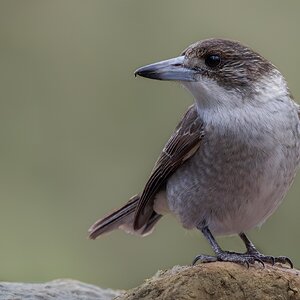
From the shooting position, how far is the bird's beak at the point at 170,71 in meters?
7.57

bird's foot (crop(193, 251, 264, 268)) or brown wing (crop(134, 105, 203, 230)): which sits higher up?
brown wing (crop(134, 105, 203, 230))

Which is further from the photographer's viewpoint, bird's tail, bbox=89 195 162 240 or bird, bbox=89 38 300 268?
bird's tail, bbox=89 195 162 240

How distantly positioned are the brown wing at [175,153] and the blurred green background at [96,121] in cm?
225

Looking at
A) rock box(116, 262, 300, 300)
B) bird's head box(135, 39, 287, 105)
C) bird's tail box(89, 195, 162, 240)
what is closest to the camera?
rock box(116, 262, 300, 300)

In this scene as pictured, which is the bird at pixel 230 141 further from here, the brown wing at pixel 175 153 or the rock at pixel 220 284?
the rock at pixel 220 284

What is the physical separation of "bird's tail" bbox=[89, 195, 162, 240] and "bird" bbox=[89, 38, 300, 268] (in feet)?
2.32

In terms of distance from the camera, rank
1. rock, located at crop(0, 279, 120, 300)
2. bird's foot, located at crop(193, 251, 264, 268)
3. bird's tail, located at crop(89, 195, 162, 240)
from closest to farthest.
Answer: bird's foot, located at crop(193, 251, 264, 268) → rock, located at crop(0, 279, 120, 300) → bird's tail, located at crop(89, 195, 162, 240)

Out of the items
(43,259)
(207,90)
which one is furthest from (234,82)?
(43,259)

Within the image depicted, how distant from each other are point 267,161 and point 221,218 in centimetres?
48

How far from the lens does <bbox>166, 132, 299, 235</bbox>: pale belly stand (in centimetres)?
745

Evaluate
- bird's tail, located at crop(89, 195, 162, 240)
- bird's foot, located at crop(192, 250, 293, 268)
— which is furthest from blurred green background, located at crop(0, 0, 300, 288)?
bird's foot, located at crop(192, 250, 293, 268)

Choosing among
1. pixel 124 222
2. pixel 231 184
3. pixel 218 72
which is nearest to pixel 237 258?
pixel 231 184

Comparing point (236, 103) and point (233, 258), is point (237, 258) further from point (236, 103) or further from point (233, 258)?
point (236, 103)

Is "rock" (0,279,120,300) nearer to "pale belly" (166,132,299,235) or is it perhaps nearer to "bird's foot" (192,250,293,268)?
"pale belly" (166,132,299,235)
